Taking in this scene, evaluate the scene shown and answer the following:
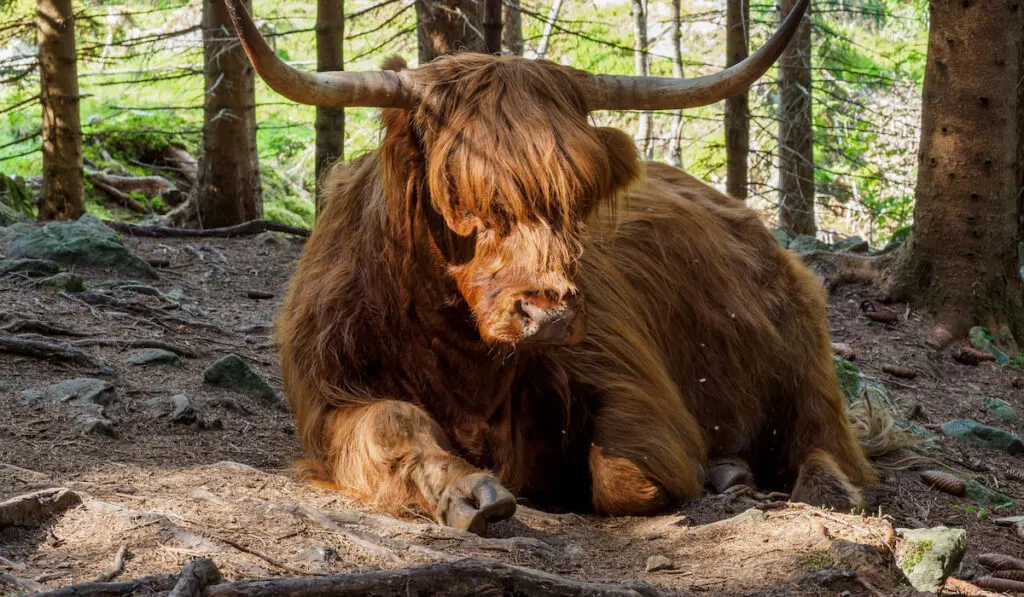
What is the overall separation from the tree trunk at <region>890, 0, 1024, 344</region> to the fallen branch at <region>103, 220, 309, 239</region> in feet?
17.6

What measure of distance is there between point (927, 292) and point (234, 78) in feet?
21.5

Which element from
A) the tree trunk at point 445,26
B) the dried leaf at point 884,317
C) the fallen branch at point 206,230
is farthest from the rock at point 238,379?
the dried leaf at point 884,317

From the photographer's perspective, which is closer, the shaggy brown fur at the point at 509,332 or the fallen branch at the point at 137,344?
the shaggy brown fur at the point at 509,332

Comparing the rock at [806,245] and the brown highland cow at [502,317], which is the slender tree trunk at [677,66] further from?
the brown highland cow at [502,317]

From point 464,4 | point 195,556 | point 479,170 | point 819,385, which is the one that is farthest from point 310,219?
point 195,556

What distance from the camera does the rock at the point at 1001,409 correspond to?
7.04 m

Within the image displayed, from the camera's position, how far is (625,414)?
15.3 feet

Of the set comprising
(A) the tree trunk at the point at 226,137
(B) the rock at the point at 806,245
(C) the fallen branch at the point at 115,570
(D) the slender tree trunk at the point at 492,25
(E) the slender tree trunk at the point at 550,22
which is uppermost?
(E) the slender tree trunk at the point at 550,22

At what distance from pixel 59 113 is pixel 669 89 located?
7.62 meters

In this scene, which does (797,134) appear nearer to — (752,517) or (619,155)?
(619,155)

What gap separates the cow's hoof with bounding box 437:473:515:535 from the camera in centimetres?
357

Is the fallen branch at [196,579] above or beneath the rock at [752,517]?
above

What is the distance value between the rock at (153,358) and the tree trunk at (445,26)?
3.52 m

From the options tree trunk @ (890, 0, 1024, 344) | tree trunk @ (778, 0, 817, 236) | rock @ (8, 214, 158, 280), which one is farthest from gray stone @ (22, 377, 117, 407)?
tree trunk @ (778, 0, 817, 236)
